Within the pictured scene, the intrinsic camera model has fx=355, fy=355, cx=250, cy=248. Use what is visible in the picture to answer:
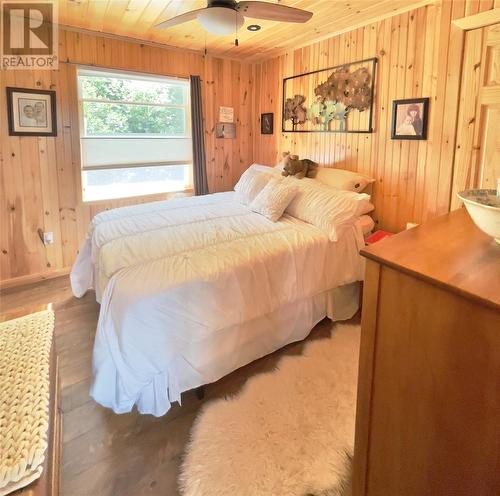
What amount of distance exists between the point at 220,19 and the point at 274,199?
49.8 inches

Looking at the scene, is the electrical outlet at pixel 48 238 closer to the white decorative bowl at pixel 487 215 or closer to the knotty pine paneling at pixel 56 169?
the knotty pine paneling at pixel 56 169

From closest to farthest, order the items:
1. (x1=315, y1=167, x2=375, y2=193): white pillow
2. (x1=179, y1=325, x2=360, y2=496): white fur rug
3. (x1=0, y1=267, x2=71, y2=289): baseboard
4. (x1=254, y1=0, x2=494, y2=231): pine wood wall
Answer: (x1=179, y1=325, x2=360, y2=496): white fur rug → (x1=254, y1=0, x2=494, y2=231): pine wood wall → (x1=315, y1=167, x2=375, y2=193): white pillow → (x1=0, y1=267, x2=71, y2=289): baseboard

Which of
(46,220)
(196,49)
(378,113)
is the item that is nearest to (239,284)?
(378,113)

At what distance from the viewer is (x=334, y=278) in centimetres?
256

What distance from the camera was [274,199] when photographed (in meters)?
2.83

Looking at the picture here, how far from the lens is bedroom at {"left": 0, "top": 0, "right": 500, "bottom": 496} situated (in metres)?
0.91

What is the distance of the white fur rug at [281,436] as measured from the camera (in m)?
1.48

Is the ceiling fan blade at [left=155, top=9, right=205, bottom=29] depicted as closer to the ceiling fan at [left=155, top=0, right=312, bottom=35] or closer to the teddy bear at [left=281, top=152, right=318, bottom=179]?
the ceiling fan at [left=155, top=0, right=312, bottom=35]

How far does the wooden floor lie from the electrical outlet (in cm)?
139

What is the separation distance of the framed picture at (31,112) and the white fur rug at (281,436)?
9.55 feet

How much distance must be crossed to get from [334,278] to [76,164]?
2.72 m

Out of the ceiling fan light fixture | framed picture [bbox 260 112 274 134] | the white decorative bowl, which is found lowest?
the white decorative bowl

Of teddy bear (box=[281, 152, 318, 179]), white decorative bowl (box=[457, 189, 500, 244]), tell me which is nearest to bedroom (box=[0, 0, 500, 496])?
white decorative bowl (box=[457, 189, 500, 244])

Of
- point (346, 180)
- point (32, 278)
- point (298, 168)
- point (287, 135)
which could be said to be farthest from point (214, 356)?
point (287, 135)
